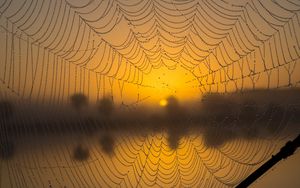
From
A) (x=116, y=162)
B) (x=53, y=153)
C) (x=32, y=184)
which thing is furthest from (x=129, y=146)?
(x=32, y=184)

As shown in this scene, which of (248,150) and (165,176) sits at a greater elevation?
(248,150)

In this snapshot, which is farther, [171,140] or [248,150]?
[171,140]

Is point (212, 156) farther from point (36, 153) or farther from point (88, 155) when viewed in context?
point (36, 153)

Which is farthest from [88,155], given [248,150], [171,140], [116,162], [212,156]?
[248,150]

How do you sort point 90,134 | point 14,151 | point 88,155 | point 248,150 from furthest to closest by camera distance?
point 88,155 → point 90,134 → point 14,151 → point 248,150

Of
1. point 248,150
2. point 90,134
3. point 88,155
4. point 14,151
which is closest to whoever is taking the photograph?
point 248,150

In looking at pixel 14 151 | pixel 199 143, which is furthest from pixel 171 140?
pixel 14 151

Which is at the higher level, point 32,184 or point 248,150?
point 248,150

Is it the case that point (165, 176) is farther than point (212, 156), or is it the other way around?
point (212, 156)

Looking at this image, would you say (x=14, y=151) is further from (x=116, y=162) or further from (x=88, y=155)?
(x=116, y=162)
